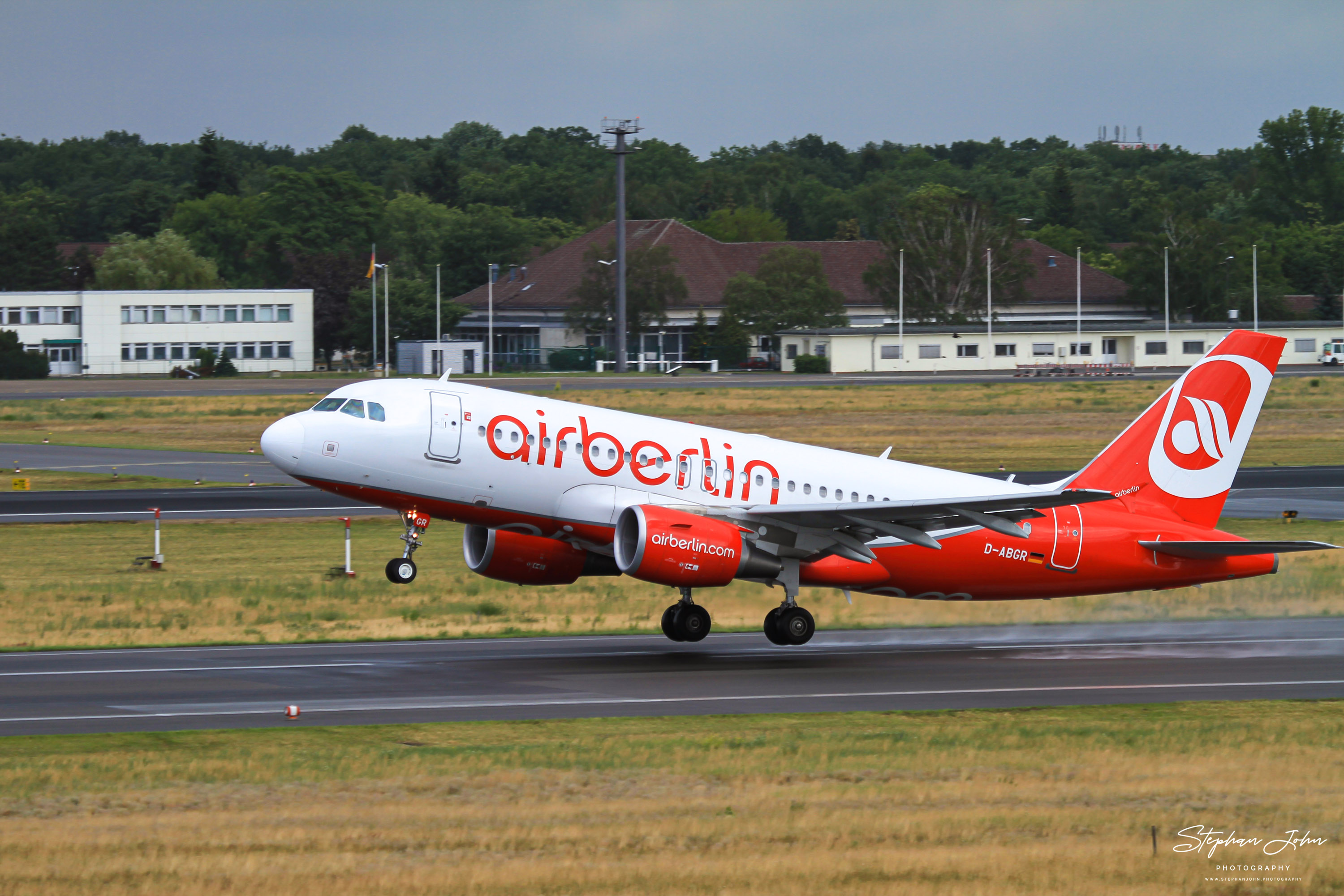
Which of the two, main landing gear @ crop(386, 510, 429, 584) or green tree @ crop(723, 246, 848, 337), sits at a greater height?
green tree @ crop(723, 246, 848, 337)

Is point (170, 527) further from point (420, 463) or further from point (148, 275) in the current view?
point (148, 275)

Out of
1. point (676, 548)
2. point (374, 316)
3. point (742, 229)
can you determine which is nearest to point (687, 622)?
point (676, 548)

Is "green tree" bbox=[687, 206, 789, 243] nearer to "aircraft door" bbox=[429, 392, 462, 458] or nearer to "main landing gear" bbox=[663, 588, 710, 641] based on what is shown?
"main landing gear" bbox=[663, 588, 710, 641]

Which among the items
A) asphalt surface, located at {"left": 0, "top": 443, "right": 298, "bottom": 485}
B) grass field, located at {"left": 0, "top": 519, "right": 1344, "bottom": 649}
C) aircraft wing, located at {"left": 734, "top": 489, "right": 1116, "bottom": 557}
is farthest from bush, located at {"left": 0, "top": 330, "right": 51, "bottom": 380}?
aircraft wing, located at {"left": 734, "top": 489, "right": 1116, "bottom": 557}

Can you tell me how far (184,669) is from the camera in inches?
1022

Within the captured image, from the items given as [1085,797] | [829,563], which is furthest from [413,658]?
[1085,797]

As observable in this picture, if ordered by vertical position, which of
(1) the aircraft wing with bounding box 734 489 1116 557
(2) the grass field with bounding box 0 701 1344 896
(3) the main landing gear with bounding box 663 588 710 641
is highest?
(1) the aircraft wing with bounding box 734 489 1116 557

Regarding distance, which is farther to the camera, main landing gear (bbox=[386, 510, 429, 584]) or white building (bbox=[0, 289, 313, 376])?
white building (bbox=[0, 289, 313, 376])

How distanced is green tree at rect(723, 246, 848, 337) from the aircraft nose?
11981cm

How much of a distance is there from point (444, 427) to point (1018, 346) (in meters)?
119

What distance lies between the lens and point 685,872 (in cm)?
1429

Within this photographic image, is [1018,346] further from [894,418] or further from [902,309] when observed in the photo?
[894,418]

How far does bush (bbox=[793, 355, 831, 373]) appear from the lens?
13225 cm

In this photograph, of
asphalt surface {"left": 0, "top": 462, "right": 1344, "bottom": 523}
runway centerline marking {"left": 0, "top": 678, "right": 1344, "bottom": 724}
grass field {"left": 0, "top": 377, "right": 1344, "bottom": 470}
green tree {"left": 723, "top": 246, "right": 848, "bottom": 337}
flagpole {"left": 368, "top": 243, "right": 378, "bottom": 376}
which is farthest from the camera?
green tree {"left": 723, "top": 246, "right": 848, "bottom": 337}
